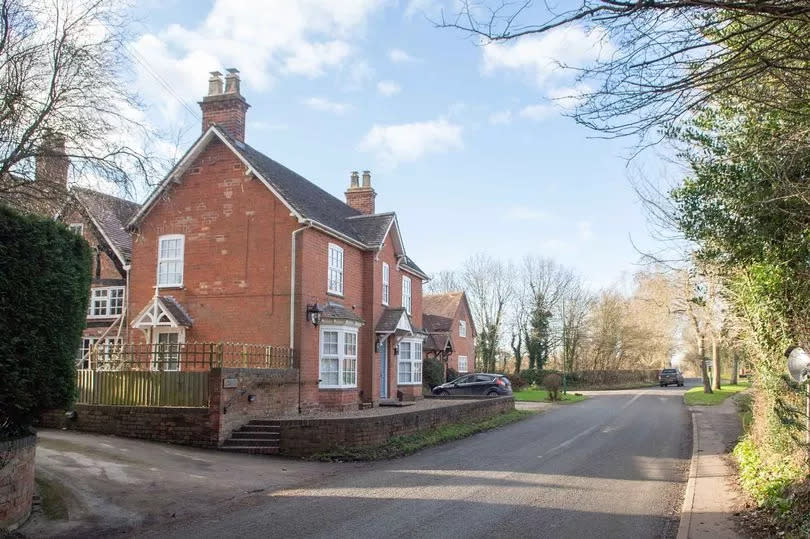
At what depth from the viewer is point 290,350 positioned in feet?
65.9

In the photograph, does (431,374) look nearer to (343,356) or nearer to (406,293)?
(406,293)

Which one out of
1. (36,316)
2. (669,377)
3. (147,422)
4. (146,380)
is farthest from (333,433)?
(669,377)

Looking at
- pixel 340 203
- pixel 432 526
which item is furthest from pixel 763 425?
pixel 340 203

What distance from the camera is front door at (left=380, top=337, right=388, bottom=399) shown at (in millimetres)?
26344

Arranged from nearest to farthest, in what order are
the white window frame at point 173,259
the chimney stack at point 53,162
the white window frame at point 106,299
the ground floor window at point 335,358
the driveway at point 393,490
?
1. the driveway at point 393,490
2. the chimney stack at point 53,162
3. the ground floor window at point 335,358
4. the white window frame at point 173,259
5. the white window frame at point 106,299

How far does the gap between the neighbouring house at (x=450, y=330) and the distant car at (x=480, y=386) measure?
32.1 ft

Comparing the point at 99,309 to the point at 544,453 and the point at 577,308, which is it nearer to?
the point at 544,453

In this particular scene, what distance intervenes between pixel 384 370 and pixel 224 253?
27.8ft

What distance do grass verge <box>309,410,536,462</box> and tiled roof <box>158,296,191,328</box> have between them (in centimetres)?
887

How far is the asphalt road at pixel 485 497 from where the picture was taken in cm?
857

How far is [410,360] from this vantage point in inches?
1141

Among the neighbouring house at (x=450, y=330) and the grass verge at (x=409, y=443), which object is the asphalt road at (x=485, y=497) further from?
the neighbouring house at (x=450, y=330)

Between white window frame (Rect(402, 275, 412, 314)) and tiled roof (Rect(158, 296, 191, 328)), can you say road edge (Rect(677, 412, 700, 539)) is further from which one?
tiled roof (Rect(158, 296, 191, 328))

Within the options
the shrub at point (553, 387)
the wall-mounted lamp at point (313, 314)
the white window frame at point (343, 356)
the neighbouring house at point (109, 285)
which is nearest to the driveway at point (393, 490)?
the white window frame at point (343, 356)
